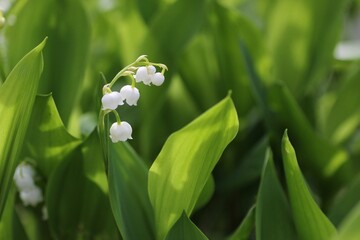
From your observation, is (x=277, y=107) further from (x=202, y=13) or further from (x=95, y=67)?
(x=95, y=67)

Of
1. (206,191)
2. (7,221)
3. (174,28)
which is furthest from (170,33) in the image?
(7,221)

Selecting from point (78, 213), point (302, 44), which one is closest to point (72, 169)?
point (78, 213)

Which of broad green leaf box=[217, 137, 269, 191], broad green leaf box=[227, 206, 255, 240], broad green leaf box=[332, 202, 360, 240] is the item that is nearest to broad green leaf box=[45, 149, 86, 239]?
broad green leaf box=[227, 206, 255, 240]

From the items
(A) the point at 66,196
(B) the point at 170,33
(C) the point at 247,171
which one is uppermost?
(B) the point at 170,33

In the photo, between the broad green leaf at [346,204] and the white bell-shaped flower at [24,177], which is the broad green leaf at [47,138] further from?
the broad green leaf at [346,204]

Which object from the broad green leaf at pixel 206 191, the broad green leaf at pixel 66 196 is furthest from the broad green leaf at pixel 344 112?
the broad green leaf at pixel 66 196

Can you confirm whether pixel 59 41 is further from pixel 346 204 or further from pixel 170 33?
pixel 346 204

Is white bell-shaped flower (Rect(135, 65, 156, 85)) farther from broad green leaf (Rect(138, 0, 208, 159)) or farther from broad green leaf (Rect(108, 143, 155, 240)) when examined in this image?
broad green leaf (Rect(138, 0, 208, 159))
